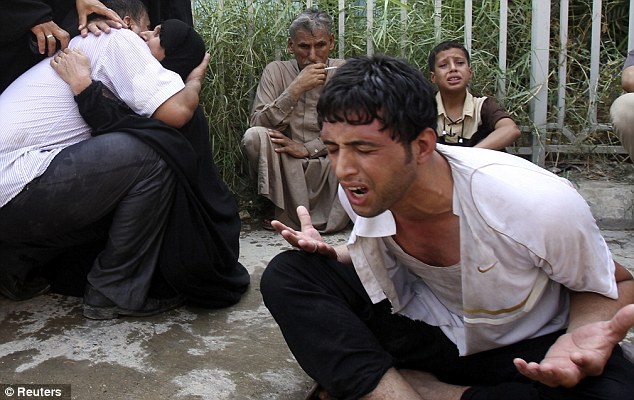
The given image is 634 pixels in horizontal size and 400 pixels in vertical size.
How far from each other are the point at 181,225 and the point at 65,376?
0.79m

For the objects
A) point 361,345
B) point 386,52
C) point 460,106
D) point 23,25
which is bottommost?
point 361,345

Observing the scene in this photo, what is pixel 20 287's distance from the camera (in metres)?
3.26

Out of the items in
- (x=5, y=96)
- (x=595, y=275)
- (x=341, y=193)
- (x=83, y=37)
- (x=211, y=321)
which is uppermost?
(x=83, y=37)

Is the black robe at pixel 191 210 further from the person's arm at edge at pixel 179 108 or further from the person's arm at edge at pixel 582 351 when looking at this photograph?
the person's arm at edge at pixel 582 351

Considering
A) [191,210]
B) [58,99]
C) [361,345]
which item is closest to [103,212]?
[191,210]

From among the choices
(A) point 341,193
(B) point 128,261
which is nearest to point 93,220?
(B) point 128,261

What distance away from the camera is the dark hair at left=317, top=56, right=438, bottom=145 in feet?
6.47

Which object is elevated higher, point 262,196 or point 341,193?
point 341,193

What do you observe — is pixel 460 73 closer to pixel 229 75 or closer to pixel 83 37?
pixel 229 75

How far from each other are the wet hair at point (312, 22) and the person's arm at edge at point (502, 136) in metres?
1.23

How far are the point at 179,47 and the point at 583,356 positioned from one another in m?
2.25

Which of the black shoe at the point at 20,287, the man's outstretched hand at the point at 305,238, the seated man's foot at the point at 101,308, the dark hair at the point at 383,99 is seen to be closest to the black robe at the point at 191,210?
the seated man's foot at the point at 101,308

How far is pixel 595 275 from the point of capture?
1.96m

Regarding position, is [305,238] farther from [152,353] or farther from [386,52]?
[386,52]
